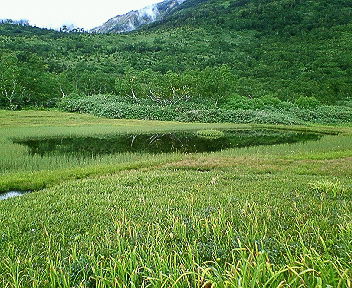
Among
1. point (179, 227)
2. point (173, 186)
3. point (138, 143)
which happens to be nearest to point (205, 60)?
point (138, 143)

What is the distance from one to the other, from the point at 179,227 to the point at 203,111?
58.3 m

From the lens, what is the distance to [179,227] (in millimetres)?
7578

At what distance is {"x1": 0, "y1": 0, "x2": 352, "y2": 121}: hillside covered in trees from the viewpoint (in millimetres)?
75750

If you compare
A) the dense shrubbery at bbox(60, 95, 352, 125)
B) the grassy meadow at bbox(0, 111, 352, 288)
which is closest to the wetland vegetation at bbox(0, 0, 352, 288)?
the grassy meadow at bbox(0, 111, 352, 288)

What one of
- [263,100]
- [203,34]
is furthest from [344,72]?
[203,34]

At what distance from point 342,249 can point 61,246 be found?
540 centimetres

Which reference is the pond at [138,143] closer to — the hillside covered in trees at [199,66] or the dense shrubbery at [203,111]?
the dense shrubbery at [203,111]

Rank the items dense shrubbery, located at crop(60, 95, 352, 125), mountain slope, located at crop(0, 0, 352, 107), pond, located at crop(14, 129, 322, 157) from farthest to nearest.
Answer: mountain slope, located at crop(0, 0, 352, 107) < dense shrubbery, located at crop(60, 95, 352, 125) < pond, located at crop(14, 129, 322, 157)

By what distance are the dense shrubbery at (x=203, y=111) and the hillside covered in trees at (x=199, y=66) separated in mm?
369

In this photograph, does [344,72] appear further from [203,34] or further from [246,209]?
[246,209]

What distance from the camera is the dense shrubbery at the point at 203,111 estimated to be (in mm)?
63000

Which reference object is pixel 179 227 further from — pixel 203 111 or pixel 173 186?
pixel 203 111

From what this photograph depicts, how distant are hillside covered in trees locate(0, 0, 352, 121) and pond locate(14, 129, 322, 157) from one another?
1064 inches

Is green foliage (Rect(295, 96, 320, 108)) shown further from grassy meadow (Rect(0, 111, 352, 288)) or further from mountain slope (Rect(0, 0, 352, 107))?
grassy meadow (Rect(0, 111, 352, 288))
